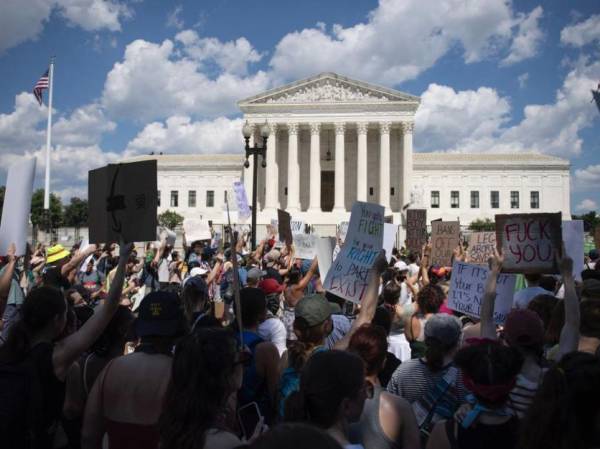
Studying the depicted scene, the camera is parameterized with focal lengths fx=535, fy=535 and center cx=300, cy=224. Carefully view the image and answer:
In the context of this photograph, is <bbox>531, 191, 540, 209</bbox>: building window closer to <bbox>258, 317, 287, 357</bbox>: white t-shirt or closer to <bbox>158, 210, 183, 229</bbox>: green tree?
<bbox>158, 210, 183, 229</bbox>: green tree

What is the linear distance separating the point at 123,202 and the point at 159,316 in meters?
1.58

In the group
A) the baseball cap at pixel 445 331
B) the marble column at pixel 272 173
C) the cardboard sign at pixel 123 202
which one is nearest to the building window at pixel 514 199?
Result: the marble column at pixel 272 173

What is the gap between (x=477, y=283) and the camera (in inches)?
247

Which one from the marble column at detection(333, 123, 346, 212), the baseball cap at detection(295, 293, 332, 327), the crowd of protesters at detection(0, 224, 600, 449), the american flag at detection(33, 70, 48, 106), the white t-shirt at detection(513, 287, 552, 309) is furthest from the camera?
the marble column at detection(333, 123, 346, 212)

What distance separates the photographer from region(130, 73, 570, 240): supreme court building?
56.2 meters

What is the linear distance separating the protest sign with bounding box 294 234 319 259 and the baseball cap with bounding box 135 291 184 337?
8001mm

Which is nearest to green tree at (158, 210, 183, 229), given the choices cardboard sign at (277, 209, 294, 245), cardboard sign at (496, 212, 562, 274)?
cardboard sign at (277, 209, 294, 245)

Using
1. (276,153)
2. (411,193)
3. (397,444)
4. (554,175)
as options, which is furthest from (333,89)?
(397,444)

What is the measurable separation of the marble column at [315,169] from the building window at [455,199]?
2077cm

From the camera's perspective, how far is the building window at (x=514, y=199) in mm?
67688

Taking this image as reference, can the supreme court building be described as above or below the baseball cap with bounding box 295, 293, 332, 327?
above

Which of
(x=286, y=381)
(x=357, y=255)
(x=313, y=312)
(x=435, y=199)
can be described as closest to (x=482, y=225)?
(x=435, y=199)

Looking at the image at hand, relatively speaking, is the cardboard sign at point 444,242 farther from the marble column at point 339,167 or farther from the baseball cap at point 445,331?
the marble column at point 339,167

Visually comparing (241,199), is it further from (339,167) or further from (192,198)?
(192,198)
